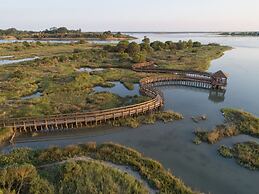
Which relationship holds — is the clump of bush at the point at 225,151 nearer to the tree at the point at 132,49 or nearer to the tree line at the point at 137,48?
the tree line at the point at 137,48

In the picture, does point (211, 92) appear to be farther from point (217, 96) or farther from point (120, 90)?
point (120, 90)

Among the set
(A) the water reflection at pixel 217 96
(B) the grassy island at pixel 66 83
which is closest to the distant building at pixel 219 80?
(A) the water reflection at pixel 217 96

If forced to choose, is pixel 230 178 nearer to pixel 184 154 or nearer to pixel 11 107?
pixel 184 154

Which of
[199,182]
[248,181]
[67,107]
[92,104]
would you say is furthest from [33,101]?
[248,181]

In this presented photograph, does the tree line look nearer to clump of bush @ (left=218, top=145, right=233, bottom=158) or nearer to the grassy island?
the grassy island

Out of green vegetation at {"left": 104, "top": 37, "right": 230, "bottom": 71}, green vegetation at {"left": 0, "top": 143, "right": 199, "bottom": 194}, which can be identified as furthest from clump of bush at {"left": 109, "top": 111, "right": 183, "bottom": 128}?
green vegetation at {"left": 104, "top": 37, "right": 230, "bottom": 71}
